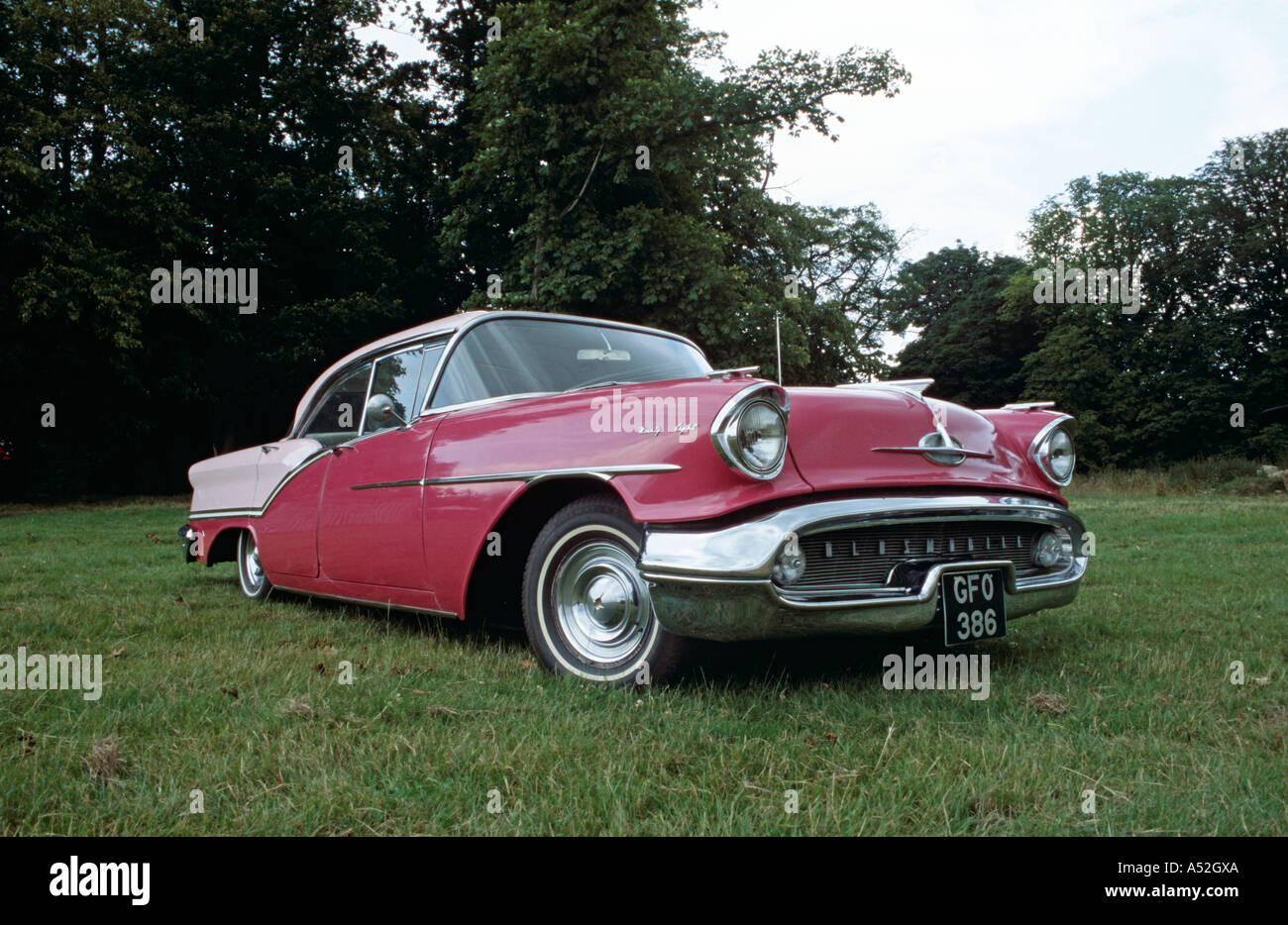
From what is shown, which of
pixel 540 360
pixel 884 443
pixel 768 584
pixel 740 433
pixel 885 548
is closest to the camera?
pixel 768 584

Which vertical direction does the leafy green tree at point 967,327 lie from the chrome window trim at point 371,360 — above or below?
above

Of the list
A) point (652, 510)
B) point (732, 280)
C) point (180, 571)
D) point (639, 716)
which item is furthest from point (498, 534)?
point (732, 280)

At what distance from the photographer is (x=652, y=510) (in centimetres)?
260

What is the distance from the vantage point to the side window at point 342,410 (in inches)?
173

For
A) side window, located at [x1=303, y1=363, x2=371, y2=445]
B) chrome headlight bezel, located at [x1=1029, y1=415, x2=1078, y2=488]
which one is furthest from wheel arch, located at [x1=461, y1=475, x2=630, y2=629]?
chrome headlight bezel, located at [x1=1029, y1=415, x2=1078, y2=488]

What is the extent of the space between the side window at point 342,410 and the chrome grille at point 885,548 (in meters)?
2.56

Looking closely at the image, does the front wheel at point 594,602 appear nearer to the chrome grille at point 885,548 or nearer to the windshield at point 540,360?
the chrome grille at point 885,548

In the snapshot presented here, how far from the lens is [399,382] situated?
162 inches

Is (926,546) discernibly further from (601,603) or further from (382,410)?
(382,410)

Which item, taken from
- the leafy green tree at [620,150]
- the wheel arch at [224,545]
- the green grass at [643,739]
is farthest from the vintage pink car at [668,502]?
the leafy green tree at [620,150]

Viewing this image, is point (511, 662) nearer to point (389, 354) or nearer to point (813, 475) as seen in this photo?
point (813, 475)

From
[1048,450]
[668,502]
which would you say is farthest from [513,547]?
[1048,450]

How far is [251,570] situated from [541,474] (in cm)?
316
